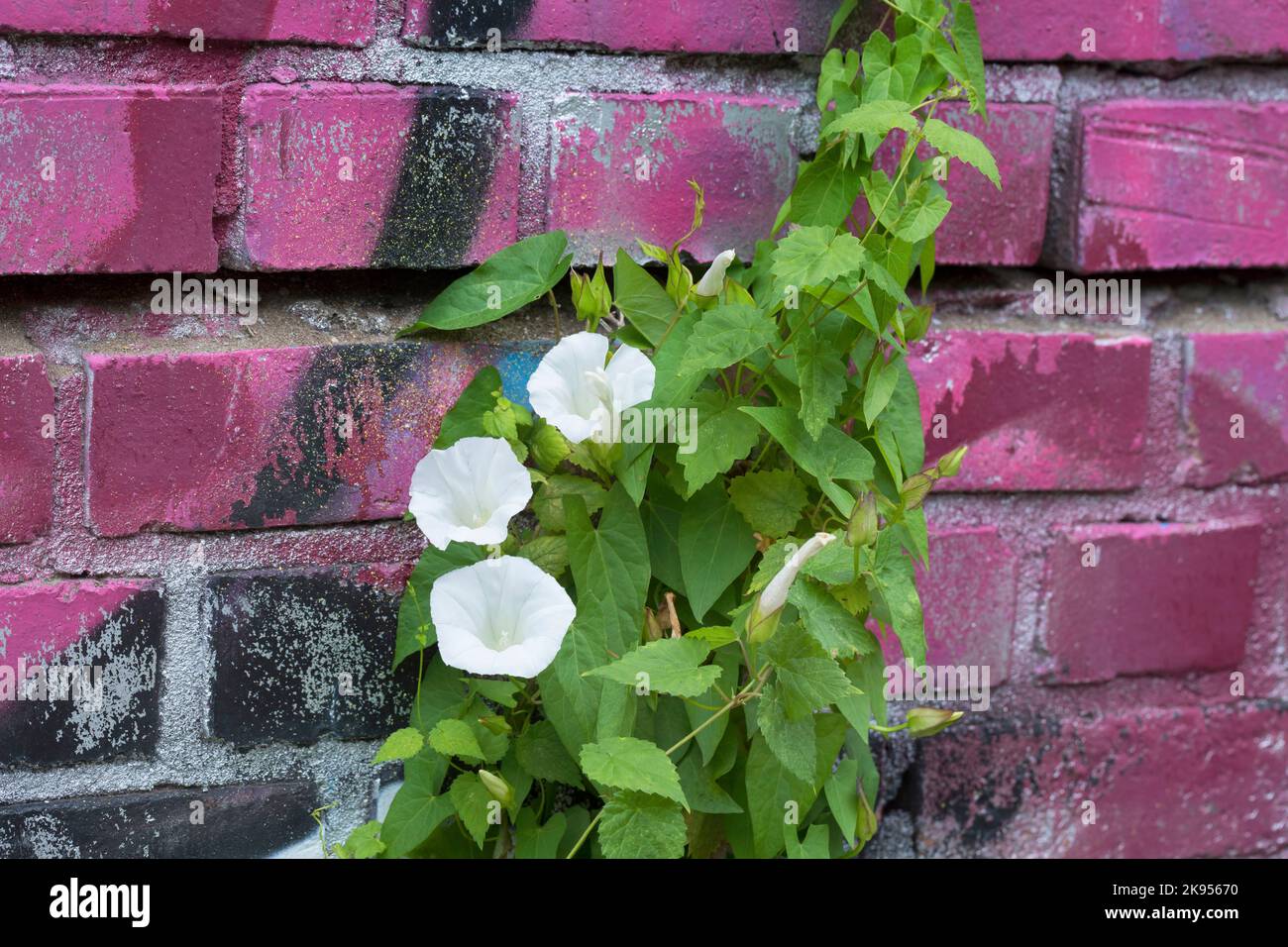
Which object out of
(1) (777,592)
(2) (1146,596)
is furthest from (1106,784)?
(1) (777,592)

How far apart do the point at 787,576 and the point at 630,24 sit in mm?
328

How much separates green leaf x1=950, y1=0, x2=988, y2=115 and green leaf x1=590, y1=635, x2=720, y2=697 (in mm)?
330

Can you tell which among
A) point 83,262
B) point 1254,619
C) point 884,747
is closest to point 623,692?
point 884,747

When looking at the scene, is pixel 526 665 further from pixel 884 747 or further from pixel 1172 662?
pixel 1172 662

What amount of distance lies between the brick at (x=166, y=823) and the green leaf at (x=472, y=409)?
0.74 ft

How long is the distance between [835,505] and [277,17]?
39cm

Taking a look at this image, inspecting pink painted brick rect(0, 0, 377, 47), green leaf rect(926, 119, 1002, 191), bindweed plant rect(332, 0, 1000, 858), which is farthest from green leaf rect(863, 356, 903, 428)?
pink painted brick rect(0, 0, 377, 47)

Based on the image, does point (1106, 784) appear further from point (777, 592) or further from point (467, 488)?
point (467, 488)

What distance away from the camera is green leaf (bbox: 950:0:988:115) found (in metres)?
0.61

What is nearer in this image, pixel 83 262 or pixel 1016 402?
pixel 83 262

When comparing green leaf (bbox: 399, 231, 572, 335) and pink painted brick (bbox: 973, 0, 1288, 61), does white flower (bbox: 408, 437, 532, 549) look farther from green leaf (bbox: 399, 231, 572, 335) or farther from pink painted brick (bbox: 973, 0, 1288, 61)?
pink painted brick (bbox: 973, 0, 1288, 61)

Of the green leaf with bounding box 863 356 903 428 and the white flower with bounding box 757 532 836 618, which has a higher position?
the green leaf with bounding box 863 356 903 428

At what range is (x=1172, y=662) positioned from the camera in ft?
2.47

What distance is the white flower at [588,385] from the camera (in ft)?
1.79
